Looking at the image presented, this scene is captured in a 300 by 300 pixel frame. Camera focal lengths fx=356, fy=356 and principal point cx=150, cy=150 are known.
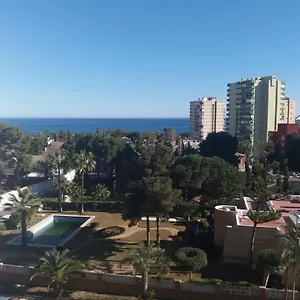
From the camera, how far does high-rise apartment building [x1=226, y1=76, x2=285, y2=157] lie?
276ft

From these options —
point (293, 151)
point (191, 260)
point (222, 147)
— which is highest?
point (222, 147)

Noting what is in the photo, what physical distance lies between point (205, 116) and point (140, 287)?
388 ft

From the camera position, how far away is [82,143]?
5269cm

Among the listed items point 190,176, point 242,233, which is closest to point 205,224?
point 190,176

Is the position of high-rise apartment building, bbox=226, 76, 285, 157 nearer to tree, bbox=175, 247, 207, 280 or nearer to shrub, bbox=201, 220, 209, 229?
shrub, bbox=201, 220, 209, 229

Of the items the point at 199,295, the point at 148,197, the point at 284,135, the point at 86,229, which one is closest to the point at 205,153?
the point at 284,135

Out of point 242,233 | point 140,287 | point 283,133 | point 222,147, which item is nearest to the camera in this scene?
point 140,287

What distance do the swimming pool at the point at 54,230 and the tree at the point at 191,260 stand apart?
10.5m

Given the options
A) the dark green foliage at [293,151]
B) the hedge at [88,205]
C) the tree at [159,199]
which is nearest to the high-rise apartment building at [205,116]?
the dark green foliage at [293,151]

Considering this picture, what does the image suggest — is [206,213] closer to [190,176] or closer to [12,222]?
[190,176]

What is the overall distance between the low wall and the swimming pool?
619 cm

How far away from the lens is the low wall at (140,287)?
60.7 feet

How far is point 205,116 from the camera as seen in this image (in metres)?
134

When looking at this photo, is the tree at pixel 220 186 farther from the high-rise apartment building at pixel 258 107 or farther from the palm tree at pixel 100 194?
the high-rise apartment building at pixel 258 107
